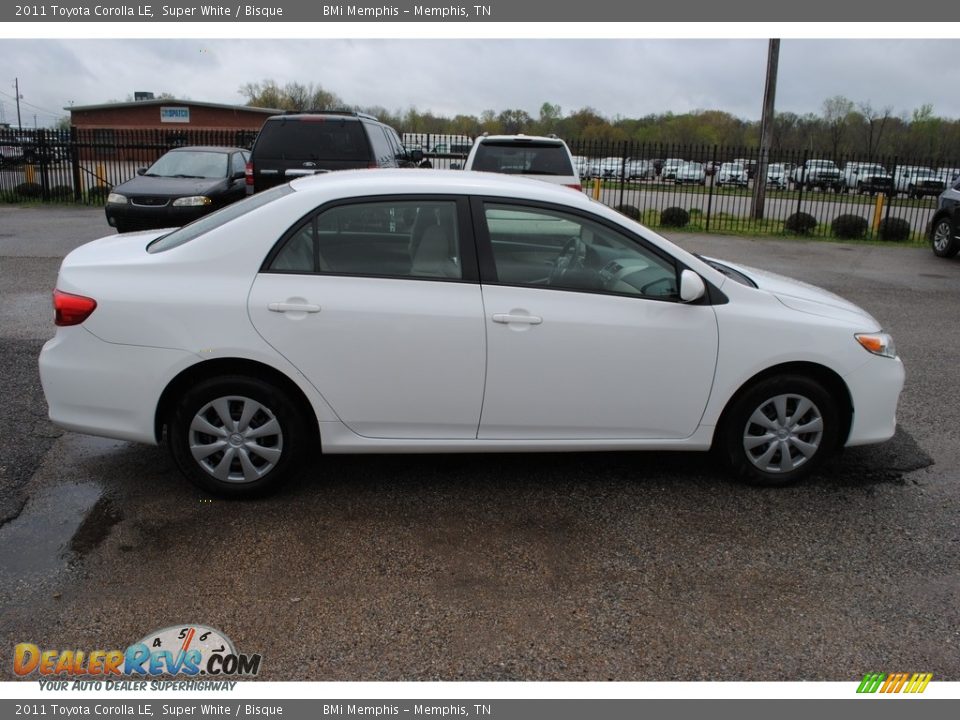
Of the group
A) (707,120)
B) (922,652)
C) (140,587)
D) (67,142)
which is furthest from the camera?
(707,120)

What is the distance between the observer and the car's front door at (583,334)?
4.06 meters

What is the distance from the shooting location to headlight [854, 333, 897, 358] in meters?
4.39

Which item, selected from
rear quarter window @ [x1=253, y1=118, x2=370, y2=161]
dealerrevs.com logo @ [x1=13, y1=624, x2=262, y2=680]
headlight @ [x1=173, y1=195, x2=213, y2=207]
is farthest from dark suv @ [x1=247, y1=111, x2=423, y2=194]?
dealerrevs.com logo @ [x1=13, y1=624, x2=262, y2=680]

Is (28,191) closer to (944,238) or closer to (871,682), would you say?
(944,238)

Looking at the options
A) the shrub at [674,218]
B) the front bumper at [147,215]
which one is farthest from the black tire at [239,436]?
the shrub at [674,218]

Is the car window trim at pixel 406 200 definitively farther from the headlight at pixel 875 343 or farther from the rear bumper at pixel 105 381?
the headlight at pixel 875 343

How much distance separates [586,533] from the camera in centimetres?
400

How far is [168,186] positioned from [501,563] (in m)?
11.9

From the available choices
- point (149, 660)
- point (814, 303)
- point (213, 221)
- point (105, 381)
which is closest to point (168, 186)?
point (213, 221)

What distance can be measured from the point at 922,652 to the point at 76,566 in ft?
11.5

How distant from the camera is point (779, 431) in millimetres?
4406

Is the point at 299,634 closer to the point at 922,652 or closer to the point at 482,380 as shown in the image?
the point at 482,380

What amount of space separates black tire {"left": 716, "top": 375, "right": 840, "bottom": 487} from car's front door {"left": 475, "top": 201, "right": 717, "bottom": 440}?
25 cm

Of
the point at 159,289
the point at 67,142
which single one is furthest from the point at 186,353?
the point at 67,142
